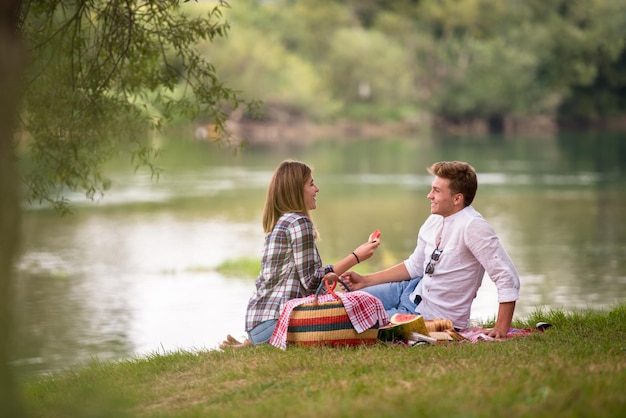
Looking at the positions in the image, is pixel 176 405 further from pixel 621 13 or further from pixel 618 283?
pixel 621 13

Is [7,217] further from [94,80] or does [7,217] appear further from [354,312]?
[94,80]

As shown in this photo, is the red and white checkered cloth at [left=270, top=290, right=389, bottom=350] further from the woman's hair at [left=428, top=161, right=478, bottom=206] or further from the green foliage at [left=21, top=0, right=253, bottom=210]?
the green foliage at [left=21, top=0, right=253, bottom=210]

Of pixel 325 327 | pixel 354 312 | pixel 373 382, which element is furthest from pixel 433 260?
pixel 373 382

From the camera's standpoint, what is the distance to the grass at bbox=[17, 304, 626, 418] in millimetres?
4371

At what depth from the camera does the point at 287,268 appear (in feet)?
21.5

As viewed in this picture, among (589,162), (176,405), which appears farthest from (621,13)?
(176,405)

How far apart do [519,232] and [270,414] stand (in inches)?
679

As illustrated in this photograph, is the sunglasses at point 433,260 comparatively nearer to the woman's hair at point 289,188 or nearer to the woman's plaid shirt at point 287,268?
the woman's plaid shirt at point 287,268

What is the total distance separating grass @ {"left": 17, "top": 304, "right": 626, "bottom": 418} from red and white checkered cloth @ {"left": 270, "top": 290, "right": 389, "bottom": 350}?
0.12m

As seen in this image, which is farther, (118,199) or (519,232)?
(118,199)

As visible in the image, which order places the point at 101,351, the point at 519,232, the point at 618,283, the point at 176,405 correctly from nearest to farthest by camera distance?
the point at 176,405 < the point at 101,351 < the point at 618,283 < the point at 519,232

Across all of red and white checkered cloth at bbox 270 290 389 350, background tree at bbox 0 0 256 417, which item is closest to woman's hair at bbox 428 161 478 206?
red and white checkered cloth at bbox 270 290 389 350

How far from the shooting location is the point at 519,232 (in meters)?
21.2

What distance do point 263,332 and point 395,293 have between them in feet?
3.50
